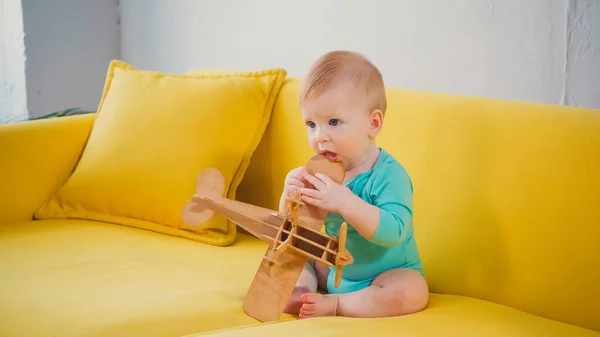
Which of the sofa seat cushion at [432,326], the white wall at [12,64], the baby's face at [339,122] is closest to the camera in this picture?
the sofa seat cushion at [432,326]

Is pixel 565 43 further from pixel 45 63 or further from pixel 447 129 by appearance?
pixel 45 63

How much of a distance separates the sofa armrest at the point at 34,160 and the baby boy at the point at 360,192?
883 millimetres

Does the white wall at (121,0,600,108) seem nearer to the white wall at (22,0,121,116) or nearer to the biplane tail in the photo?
the white wall at (22,0,121,116)

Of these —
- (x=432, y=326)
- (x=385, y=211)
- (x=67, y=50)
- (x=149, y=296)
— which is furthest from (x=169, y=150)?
(x=67, y=50)

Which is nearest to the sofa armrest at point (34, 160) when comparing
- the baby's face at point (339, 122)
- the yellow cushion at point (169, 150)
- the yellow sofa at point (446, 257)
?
the yellow cushion at point (169, 150)

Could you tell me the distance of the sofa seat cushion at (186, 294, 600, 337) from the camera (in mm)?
1170

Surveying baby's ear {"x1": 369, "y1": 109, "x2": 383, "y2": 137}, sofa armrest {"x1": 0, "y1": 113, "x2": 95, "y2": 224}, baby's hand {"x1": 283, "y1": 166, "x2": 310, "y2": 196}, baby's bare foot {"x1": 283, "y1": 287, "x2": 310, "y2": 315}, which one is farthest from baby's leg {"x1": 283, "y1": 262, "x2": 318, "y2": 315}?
sofa armrest {"x1": 0, "y1": 113, "x2": 95, "y2": 224}

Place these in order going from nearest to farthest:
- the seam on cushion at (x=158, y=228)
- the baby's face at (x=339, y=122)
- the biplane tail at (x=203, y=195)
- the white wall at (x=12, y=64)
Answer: the baby's face at (x=339, y=122) < the biplane tail at (x=203, y=195) < the seam on cushion at (x=158, y=228) < the white wall at (x=12, y=64)

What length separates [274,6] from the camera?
2326 millimetres

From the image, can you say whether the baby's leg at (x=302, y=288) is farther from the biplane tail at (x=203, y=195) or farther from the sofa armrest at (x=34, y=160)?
the sofa armrest at (x=34, y=160)

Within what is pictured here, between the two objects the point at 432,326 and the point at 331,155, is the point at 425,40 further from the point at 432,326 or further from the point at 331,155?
the point at 432,326

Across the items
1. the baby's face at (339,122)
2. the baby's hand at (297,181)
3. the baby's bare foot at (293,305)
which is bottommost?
the baby's bare foot at (293,305)

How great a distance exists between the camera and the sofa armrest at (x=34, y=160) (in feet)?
6.24

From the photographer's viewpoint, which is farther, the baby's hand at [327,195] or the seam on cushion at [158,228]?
the seam on cushion at [158,228]
